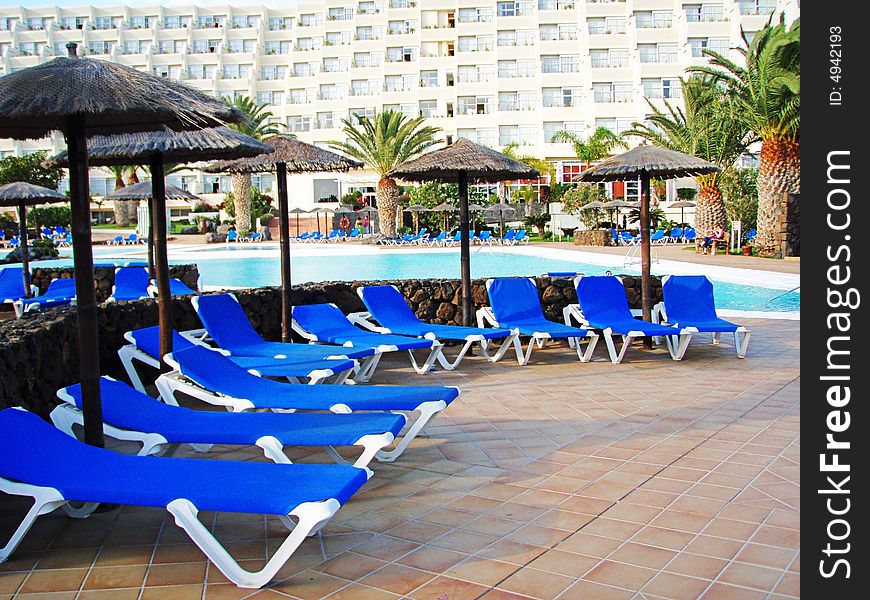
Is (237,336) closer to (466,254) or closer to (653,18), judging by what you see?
(466,254)

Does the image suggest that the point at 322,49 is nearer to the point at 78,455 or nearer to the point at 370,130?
the point at 370,130

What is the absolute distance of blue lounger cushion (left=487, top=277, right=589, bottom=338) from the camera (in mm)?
8422

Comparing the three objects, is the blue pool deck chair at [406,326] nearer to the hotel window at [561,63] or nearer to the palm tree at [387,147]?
the palm tree at [387,147]

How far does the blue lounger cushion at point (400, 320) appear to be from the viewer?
7.69 metres

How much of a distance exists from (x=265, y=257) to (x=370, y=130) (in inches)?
434

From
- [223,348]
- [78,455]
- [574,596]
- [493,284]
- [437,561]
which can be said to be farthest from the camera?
[493,284]

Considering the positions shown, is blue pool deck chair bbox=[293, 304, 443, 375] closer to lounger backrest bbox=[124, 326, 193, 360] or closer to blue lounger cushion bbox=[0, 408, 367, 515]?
lounger backrest bbox=[124, 326, 193, 360]

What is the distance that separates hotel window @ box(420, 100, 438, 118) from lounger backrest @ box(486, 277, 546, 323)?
151 ft

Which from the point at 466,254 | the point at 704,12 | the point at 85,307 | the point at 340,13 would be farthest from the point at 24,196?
the point at 340,13

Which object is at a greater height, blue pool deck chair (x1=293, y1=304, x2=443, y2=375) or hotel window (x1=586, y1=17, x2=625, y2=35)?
hotel window (x1=586, y1=17, x2=625, y2=35)

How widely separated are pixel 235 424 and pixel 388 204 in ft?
108

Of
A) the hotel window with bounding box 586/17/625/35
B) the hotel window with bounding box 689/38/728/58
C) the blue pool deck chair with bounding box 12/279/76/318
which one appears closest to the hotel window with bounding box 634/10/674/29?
the hotel window with bounding box 586/17/625/35

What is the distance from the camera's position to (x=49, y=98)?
3.73 metres

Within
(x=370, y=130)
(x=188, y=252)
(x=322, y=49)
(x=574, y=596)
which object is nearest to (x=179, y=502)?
(x=574, y=596)
